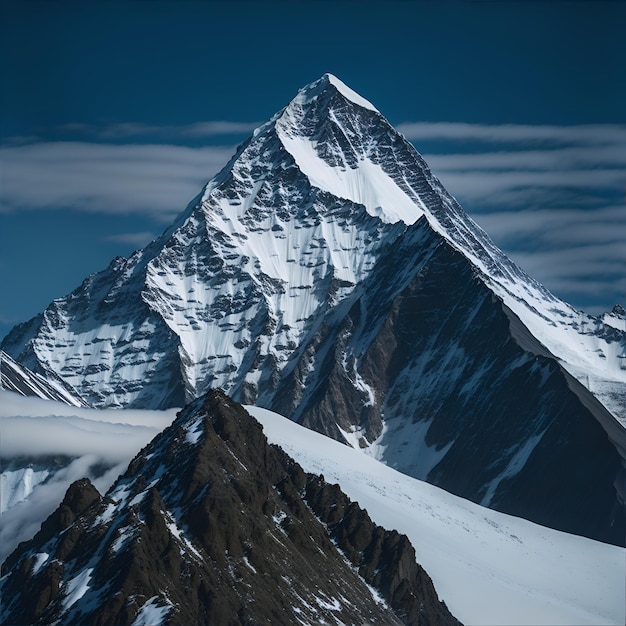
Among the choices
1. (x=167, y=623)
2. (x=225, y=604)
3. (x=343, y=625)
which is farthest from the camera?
(x=343, y=625)

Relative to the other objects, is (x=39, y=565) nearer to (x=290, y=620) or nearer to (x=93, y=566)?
(x=93, y=566)

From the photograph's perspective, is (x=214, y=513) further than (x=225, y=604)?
Yes

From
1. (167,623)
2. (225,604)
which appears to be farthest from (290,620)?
(167,623)

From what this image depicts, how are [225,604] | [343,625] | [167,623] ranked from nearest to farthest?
[167,623], [225,604], [343,625]

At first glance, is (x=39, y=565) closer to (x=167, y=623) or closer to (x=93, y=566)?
(x=93, y=566)

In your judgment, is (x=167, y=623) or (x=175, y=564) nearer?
(x=167, y=623)

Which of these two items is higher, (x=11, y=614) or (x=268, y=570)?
(x=268, y=570)

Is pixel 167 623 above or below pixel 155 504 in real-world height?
below

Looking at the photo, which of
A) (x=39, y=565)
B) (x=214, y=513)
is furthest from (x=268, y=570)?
(x=39, y=565)

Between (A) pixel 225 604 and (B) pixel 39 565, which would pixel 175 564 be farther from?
(B) pixel 39 565
